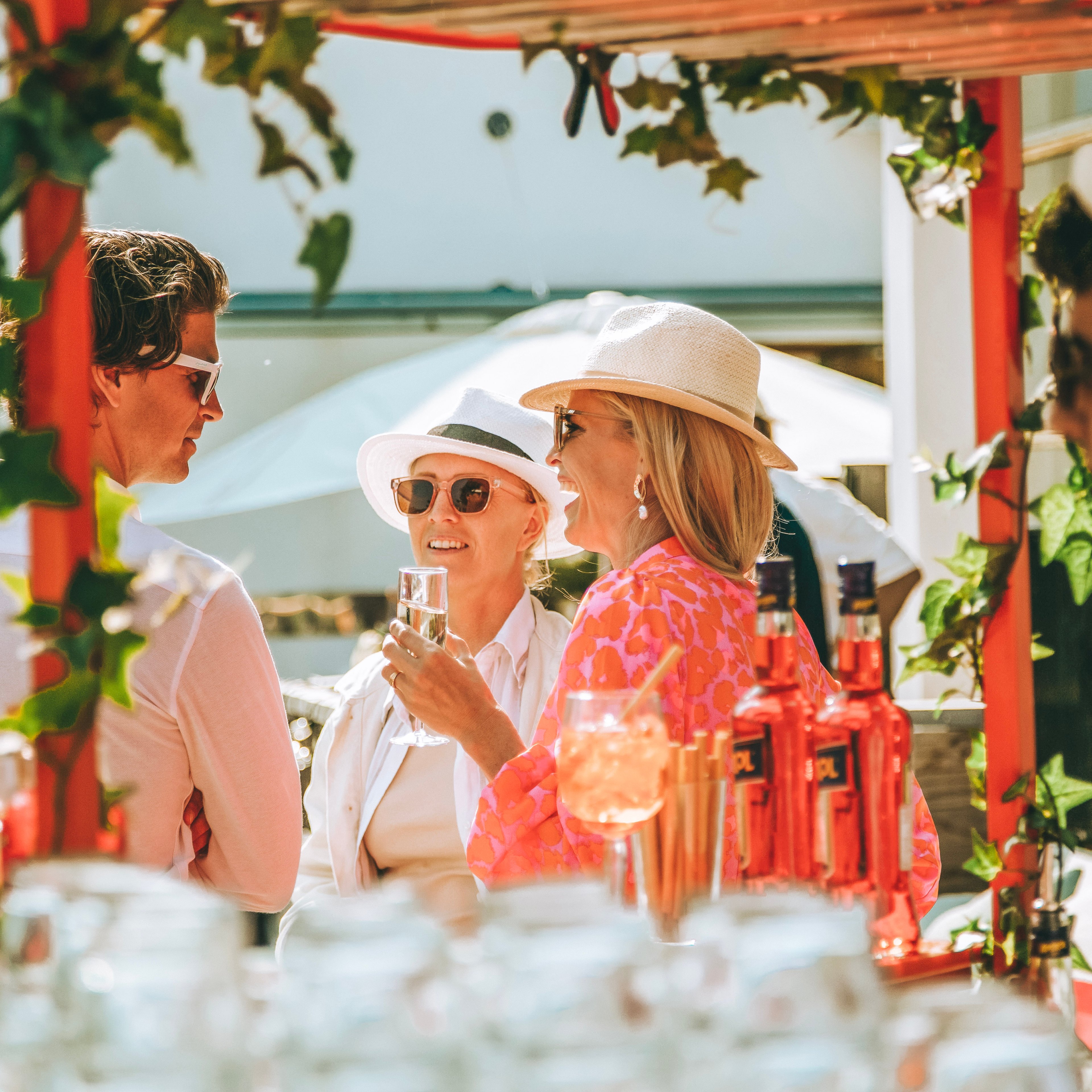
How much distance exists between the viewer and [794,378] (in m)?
7.03

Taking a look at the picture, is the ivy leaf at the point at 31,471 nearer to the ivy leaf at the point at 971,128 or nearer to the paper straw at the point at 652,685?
the paper straw at the point at 652,685

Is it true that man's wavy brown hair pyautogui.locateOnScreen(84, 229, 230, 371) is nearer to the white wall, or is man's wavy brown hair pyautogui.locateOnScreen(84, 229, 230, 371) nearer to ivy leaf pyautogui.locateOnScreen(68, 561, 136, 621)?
ivy leaf pyautogui.locateOnScreen(68, 561, 136, 621)

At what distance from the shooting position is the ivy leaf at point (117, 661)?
1142 millimetres

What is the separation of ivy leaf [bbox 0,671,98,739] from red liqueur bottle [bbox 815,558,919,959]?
769 mm

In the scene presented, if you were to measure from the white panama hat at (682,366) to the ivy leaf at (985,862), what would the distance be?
76cm

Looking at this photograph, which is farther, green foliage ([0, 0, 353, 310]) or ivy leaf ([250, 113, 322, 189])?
ivy leaf ([250, 113, 322, 189])

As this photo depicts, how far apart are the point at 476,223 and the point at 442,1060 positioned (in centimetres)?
986

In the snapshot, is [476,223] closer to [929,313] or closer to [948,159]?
[929,313]

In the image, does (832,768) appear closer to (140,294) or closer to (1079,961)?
(1079,961)

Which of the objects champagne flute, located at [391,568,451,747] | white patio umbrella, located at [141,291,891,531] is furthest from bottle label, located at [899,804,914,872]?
white patio umbrella, located at [141,291,891,531]

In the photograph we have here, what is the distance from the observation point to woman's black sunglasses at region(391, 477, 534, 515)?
312 cm

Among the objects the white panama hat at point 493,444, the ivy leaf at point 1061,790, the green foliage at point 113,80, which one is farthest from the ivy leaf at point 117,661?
the white panama hat at point 493,444

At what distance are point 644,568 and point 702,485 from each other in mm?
203

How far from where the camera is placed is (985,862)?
182 cm
